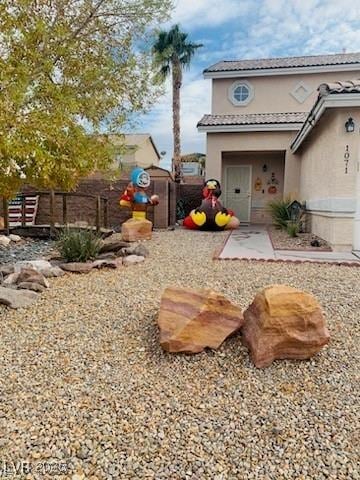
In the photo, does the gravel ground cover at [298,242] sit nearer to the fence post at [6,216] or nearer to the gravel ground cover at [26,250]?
the gravel ground cover at [26,250]

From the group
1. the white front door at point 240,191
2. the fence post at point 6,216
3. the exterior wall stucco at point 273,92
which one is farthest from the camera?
the white front door at point 240,191

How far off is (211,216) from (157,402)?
9206mm

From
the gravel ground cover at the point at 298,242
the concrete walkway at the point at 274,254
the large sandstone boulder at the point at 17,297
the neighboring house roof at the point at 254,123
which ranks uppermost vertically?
the neighboring house roof at the point at 254,123

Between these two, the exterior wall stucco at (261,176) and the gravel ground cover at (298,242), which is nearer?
the gravel ground cover at (298,242)

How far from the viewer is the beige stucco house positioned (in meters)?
7.36

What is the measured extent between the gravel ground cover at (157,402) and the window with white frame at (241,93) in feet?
41.5

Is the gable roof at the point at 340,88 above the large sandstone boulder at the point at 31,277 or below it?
above

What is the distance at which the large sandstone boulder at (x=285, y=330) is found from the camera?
3.01m

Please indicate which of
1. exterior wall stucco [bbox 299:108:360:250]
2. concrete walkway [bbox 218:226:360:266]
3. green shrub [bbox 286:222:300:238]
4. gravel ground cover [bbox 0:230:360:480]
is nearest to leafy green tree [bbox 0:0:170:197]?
gravel ground cover [bbox 0:230:360:480]

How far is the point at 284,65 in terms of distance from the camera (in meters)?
14.8

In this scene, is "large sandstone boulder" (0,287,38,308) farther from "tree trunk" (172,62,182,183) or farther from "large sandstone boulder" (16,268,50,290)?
"tree trunk" (172,62,182,183)

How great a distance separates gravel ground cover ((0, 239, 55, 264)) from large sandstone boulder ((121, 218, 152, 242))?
1755mm

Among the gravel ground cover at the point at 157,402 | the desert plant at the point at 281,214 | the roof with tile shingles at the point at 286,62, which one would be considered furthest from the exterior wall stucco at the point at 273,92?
the gravel ground cover at the point at 157,402

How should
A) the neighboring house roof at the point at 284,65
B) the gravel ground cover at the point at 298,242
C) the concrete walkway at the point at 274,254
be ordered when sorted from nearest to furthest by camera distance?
the concrete walkway at the point at 274,254 < the gravel ground cover at the point at 298,242 < the neighboring house roof at the point at 284,65
